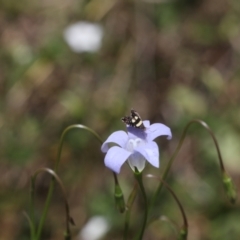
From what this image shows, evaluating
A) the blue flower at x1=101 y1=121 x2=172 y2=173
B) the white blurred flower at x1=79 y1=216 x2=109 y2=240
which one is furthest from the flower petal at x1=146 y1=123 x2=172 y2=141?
the white blurred flower at x1=79 y1=216 x2=109 y2=240

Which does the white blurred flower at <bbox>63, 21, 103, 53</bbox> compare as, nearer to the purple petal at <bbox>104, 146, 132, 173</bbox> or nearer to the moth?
the moth

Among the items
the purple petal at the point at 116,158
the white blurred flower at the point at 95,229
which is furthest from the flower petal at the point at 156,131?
the white blurred flower at the point at 95,229

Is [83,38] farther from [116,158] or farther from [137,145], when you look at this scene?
[116,158]

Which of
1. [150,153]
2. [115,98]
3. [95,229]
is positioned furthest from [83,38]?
[150,153]

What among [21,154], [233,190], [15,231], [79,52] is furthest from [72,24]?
[233,190]

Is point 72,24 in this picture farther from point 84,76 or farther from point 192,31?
point 192,31

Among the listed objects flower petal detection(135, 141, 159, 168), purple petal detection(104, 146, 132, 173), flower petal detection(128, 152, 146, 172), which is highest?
purple petal detection(104, 146, 132, 173)
